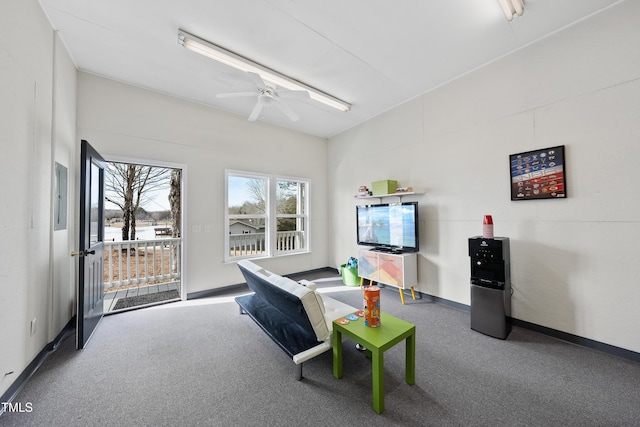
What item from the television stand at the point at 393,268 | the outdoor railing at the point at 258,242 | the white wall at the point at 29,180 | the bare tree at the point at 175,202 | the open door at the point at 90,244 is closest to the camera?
the white wall at the point at 29,180

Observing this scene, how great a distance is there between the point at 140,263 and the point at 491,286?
20.0ft

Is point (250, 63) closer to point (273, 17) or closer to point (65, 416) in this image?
point (273, 17)

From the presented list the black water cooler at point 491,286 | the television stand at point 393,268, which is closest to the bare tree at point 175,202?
the television stand at point 393,268

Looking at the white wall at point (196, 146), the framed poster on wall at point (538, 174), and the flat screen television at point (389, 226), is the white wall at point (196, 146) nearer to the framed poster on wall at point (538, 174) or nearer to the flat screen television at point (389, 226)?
the flat screen television at point (389, 226)

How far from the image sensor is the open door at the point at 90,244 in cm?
231

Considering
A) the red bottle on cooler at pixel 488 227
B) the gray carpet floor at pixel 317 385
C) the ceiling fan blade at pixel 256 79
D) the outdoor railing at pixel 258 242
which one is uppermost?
the ceiling fan blade at pixel 256 79

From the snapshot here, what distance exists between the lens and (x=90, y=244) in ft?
8.57

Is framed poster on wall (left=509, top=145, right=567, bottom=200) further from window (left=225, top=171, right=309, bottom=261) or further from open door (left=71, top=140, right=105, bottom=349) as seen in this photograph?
open door (left=71, top=140, right=105, bottom=349)

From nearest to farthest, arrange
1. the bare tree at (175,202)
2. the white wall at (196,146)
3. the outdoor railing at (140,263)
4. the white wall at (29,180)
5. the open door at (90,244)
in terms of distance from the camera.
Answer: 1. the white wall at (29,180)
2. the open door at (90,244)
3. the white wall at (196,146)
4. the outdoor railing at (140,263)
5. the bare tree at (175,202)

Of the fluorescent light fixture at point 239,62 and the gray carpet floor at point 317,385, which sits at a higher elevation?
the fluorescent light fixture at point 239,62

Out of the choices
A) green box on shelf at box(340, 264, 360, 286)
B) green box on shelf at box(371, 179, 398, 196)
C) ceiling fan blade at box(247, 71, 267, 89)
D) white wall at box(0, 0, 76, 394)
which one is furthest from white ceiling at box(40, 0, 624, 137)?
green box on shelf at box(340, 264, 360, 286)

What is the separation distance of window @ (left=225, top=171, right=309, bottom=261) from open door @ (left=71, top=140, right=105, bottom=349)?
65.7 inches

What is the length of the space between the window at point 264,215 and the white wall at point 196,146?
0.61 feet

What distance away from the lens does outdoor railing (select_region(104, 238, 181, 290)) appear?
14.1 feet
